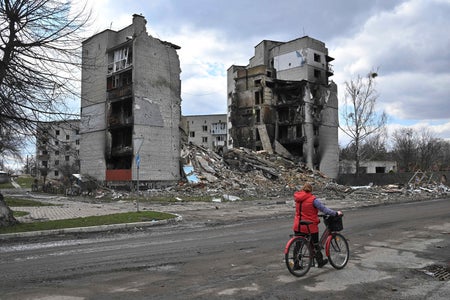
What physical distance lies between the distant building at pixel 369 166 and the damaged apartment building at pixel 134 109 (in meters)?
37.3

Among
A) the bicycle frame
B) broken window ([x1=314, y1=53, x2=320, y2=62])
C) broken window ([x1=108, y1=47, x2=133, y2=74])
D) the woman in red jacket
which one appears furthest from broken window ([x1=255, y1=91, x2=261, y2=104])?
the woman in red jacket

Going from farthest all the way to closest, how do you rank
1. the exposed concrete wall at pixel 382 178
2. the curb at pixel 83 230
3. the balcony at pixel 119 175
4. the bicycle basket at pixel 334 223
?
the exposed concrete wall at pixel 382 178 → the balcony at pixel 119 175 → the curb at pixel 83 230 → the bicycle basket at pixel 334 223

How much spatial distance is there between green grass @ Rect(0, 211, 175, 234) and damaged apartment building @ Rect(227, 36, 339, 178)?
41.1 meters

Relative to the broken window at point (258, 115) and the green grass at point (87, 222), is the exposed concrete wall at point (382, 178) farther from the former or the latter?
the green grass at point (87, 222)

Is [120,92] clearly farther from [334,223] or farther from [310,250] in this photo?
[310,250]

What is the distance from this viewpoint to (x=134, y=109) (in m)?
38.6

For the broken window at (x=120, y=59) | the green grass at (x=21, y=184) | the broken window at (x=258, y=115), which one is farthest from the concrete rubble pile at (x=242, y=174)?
the green grass at (x=21, y=184)

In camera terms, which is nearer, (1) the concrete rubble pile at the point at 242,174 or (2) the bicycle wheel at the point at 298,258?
(2) the bicycle wheel at the point at 298,258

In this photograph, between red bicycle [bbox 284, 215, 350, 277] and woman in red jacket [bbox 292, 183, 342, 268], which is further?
woman in red jacket [bbox 292, 183, 342, 268]

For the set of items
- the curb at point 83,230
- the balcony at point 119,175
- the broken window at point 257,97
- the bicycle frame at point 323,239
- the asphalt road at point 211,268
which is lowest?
the curb at point 83,230

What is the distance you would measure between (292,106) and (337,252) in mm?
51094

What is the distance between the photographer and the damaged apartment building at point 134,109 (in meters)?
38.9

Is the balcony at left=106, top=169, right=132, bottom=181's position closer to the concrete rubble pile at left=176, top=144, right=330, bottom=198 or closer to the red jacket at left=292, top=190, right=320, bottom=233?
the concrete rubble pile at left=176, top=144, right=330, bottom=198

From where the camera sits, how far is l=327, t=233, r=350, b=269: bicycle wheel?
22.6ft
